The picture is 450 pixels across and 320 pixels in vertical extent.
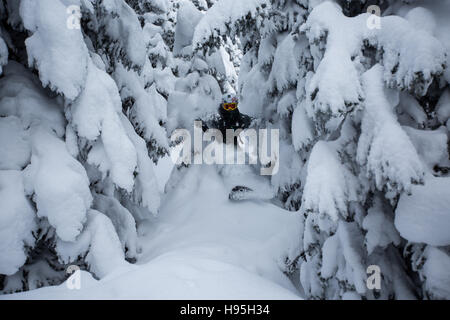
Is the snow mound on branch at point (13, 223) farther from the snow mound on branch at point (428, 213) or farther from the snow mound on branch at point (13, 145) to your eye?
the snow mound on branch at point (428, 213)

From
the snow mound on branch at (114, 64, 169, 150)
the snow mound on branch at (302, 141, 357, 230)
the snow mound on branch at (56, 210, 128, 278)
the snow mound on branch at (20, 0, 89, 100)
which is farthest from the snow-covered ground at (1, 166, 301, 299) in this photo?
the snow mound on branch at (20, 0, 89, 100)

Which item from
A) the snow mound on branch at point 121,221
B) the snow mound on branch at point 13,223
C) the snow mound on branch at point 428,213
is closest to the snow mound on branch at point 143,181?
the snow mound on branch at point 121,221

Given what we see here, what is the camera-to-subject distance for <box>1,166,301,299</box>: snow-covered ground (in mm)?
2758

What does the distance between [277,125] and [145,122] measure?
2.98 meters

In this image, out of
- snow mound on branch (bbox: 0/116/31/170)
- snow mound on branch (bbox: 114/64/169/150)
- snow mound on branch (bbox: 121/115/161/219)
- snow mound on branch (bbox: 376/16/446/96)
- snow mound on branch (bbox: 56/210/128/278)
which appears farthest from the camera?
snow mound on branch (bbox: 114/64/169/150)

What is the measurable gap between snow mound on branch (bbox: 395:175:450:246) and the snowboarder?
254 inches

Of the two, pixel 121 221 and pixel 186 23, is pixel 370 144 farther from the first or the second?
pixel 186 23

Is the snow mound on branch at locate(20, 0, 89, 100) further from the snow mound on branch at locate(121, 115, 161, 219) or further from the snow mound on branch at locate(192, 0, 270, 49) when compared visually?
the snow mound on branch at locate(192, 0, 270, 49)

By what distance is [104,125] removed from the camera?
13.8 ft

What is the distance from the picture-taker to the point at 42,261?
4.34 m

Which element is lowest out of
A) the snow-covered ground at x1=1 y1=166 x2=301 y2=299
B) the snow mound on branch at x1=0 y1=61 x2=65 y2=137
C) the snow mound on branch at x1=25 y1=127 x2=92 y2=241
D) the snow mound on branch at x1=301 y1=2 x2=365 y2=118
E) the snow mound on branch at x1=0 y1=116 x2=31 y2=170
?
the snow-covered ground at x1=1 y1=166 x2=301 y2=299
